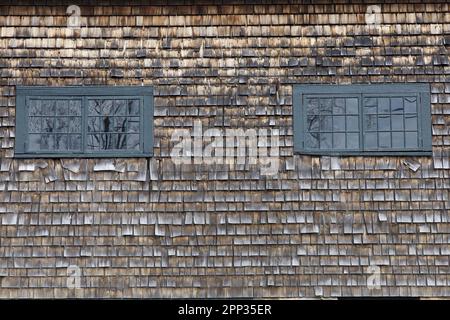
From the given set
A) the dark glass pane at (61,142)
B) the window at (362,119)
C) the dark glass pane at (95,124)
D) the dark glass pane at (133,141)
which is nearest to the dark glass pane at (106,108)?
the dark glass pane at (95,124)

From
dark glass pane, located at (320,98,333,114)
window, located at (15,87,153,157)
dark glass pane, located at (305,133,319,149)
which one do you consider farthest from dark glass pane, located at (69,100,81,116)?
dark glass pane, located at (320,98,333,114)

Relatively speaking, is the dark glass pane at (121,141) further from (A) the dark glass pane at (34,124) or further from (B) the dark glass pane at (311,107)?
(A) the dark glass pane at (34,124)

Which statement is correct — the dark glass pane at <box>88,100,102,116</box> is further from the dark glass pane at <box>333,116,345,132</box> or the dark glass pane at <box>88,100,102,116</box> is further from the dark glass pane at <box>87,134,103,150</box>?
the dark glass pane at <box>333,116,345,132</box>

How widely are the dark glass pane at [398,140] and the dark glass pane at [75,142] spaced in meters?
3.44

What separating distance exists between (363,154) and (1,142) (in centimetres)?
395

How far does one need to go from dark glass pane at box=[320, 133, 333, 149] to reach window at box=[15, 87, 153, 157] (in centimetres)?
187

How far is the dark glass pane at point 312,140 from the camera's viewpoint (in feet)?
29.6

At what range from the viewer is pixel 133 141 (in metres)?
9.03

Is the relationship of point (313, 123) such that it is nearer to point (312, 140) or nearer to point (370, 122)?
point (312, 140)

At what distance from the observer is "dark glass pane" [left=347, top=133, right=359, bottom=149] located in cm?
900

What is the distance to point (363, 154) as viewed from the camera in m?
8.95
